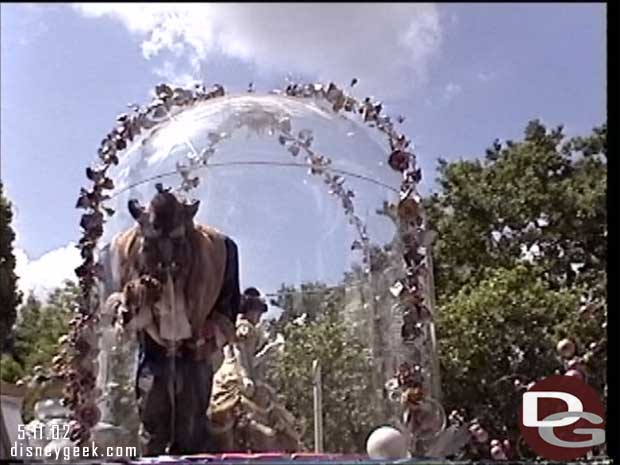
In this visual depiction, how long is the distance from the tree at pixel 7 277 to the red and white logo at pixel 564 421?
119 inches

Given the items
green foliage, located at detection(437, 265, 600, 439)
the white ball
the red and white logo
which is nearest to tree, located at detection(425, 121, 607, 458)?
green foliage, located at detection(437, 265, 600, 439)

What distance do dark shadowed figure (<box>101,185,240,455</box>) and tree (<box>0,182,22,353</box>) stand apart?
208 centimetres

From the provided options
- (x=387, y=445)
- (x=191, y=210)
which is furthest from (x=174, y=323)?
(x=387, y=445)

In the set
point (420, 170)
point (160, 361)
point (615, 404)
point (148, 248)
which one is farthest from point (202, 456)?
point (420, 170)

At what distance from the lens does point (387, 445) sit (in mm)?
3367

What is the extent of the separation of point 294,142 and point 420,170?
530 mm

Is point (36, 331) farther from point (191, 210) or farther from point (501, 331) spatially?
point (191, 210)

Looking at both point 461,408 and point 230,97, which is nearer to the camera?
point 230,97

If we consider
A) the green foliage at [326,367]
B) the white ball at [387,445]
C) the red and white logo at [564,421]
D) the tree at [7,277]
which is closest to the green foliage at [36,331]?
the tree at [7,277]

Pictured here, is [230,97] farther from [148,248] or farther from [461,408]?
[461,408]

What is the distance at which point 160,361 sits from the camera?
3543 mm

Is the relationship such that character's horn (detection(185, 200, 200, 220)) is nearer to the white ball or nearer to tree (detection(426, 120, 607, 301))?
the white ball

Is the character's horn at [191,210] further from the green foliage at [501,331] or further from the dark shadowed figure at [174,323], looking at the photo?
the green foliage at [501,331]

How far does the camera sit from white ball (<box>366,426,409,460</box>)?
332 cm
